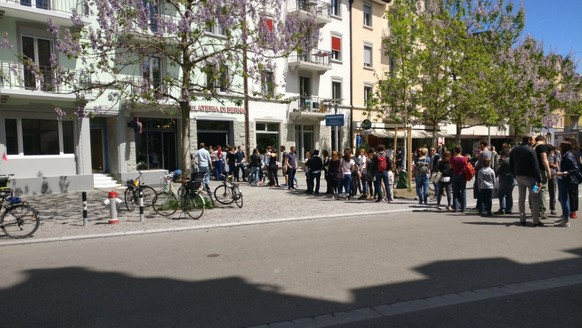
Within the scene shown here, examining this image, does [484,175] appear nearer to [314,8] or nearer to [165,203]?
[165,203]

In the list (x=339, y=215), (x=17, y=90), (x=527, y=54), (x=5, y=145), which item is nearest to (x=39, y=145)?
(x=5, y=145)

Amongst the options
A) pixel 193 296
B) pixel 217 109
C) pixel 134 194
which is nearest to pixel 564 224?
pixel 193 296

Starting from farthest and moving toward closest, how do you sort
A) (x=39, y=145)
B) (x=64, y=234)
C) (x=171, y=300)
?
(x=39, y=145) → (x=64, y=234) → (x=171, y=300)

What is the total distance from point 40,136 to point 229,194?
9.64 meters

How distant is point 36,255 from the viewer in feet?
24.0

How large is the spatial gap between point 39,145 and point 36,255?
11.5 m

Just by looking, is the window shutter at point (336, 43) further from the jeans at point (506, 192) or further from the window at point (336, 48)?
the jeans at point (506, 192)

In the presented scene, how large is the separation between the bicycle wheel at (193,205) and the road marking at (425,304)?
6.92 metres

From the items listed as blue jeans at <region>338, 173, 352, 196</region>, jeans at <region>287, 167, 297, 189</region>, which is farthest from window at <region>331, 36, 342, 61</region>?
blue jeans at <region>338, 173, 352, 196</region>

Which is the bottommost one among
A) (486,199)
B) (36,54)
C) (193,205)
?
(193,205)

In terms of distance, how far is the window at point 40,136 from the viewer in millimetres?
16422

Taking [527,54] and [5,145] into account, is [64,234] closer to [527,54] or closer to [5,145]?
[5,145]

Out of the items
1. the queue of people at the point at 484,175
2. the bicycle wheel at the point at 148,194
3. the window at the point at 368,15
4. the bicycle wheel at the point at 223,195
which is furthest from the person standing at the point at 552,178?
the window at the point at 368,15

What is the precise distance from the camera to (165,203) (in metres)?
11.2
